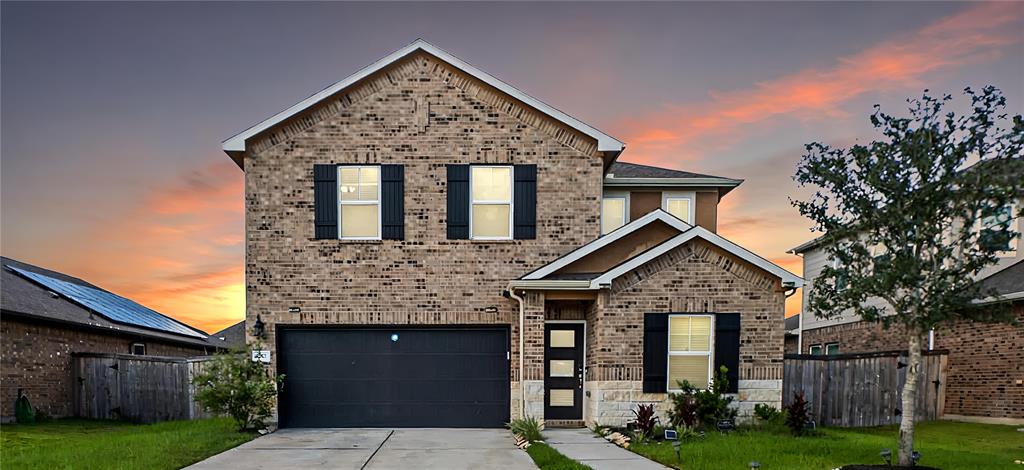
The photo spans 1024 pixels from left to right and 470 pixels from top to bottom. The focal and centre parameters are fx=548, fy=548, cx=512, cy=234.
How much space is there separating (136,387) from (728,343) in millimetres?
13888

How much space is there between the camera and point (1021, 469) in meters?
7.20

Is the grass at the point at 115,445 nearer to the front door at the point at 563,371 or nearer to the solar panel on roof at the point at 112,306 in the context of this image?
the solar panel on roof at the point at 112,306

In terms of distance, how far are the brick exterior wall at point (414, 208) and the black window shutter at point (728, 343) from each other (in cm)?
242

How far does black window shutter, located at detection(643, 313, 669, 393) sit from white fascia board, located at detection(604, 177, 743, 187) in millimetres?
4320

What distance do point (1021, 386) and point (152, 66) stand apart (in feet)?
66.3

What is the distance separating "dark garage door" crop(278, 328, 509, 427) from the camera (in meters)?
11.5

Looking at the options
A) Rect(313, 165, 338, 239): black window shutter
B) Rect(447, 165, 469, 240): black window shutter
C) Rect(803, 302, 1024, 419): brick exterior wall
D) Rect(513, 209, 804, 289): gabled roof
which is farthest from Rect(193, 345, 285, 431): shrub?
Rect(803, 302, 1024, 419): brick exterior wall

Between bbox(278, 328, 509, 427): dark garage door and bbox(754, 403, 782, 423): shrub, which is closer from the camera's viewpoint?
bbox(754, 403, 782, 423): shrub

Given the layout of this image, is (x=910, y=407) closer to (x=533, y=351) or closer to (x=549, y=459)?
(x=549, y=459)

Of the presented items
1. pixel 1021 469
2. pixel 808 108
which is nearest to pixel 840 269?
pixel 1021 469

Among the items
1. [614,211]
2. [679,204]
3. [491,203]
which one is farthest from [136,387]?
[679,204]

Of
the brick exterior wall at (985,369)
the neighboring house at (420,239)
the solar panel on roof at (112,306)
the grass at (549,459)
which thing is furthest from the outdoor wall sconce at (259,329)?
the brick exterior wall at (985,369)

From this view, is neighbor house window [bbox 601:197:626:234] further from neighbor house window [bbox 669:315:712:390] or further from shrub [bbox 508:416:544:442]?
shrub [bbox 508:416:544:442]

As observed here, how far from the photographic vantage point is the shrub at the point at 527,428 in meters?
9.47
